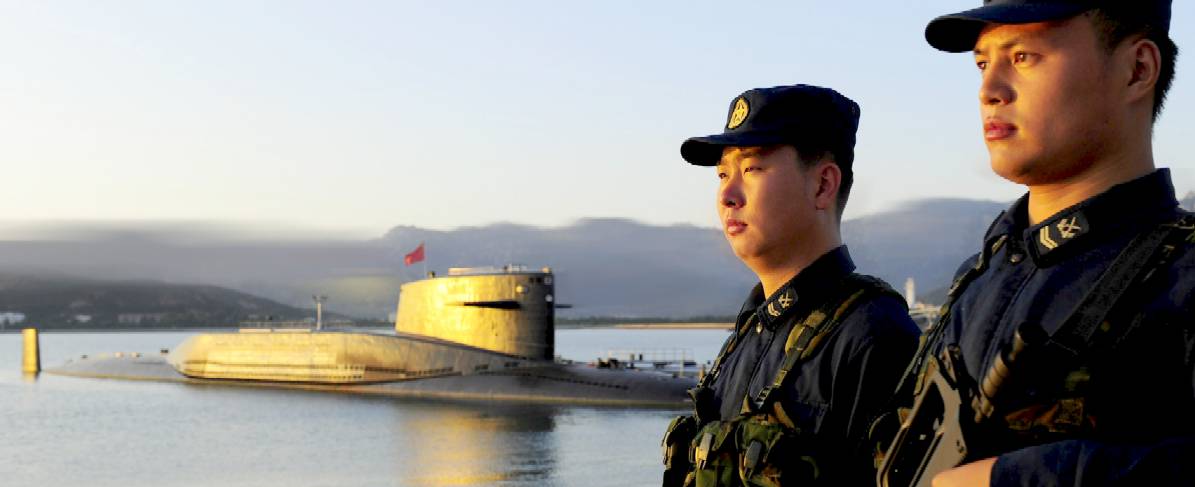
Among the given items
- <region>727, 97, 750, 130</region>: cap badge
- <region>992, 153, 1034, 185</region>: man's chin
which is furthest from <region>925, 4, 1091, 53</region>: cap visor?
<region>727, 97, 750, 130</region>: cap badge

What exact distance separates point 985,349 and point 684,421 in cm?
214

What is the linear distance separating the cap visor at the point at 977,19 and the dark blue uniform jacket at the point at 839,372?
4.39ft

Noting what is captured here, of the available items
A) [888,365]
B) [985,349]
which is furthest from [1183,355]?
[888,365]

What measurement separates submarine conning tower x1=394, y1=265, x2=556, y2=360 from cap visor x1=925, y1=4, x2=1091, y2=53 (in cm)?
4111

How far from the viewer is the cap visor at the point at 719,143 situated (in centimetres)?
456

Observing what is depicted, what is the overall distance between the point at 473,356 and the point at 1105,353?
42748mm

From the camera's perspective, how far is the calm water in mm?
25109

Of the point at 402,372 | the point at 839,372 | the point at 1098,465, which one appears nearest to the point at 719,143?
the point at 839,372

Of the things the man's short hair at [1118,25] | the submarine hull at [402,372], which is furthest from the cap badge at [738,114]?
the submarine hull at [402,372]

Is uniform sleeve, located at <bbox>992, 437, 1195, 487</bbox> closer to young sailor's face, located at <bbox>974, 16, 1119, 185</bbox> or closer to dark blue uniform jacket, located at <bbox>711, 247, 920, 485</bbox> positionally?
young sailor's face, located at <bbox>974, 16, 1119, 185</bbox>

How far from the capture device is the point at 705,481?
441 cm

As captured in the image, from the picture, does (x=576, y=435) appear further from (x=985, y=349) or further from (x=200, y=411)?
(x=985, y=349)

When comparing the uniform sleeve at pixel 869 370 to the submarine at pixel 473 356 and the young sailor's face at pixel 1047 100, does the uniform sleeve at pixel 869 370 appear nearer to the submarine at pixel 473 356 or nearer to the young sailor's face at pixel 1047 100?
the young sailor's face at pixel 1047 100

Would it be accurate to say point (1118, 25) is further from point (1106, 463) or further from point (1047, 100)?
point (1106, 463)
